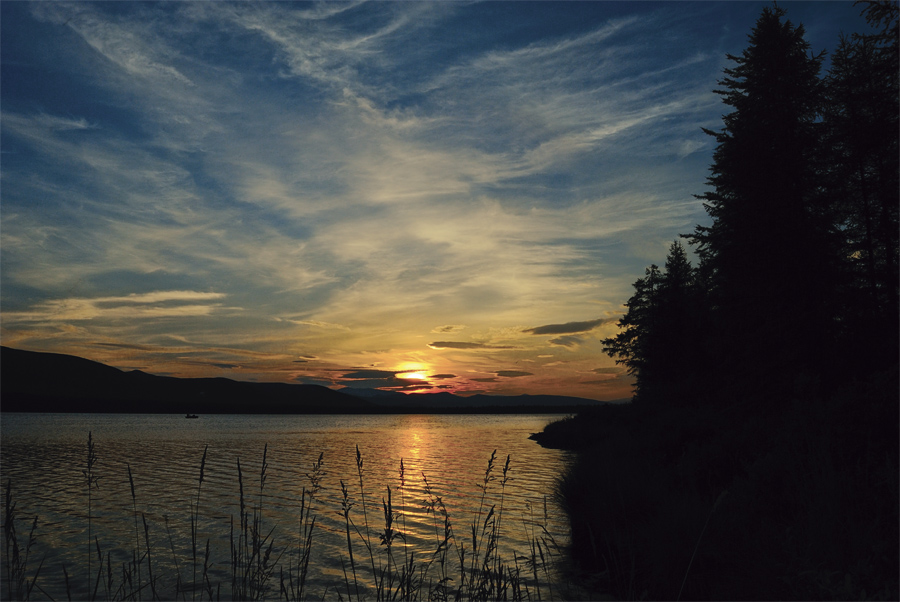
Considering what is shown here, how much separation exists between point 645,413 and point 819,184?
2237 cm

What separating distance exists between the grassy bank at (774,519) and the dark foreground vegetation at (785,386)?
38mm

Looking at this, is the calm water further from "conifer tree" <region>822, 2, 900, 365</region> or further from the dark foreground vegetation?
"conifer tree" <region>822, 2, 900, 365</region>

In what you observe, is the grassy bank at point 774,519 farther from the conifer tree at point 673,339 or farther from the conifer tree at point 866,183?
the conifer tree at point 673,339

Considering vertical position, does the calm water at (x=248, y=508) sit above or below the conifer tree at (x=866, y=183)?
Result: below

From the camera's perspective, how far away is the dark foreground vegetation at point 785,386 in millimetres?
8367

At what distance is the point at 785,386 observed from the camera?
2044cm

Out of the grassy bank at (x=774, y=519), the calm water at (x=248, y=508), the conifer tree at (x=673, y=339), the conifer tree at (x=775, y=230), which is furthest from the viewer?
the conifer tree at (x=673, y=339)

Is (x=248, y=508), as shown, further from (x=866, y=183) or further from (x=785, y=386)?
(x=866, y=183)

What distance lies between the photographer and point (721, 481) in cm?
1475

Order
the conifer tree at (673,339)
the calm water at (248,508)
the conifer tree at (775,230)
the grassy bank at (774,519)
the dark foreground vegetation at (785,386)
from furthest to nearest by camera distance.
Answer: the conifer tree at (673,339) → the conifer tree at (775,230) → the calm water at (248,508) → the dark foreground vegetation at (785,386) → the grassy bank at (774,519)

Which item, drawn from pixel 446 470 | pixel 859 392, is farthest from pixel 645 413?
pixel 859 392

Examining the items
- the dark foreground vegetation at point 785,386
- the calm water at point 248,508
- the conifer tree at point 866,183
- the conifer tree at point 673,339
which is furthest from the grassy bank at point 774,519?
the conifer tree at point 673,339

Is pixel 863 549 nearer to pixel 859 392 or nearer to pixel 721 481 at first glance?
Result: pixel 859 392

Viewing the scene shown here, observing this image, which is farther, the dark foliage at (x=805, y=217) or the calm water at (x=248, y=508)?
the dark foliage at (x=805, y=217)
